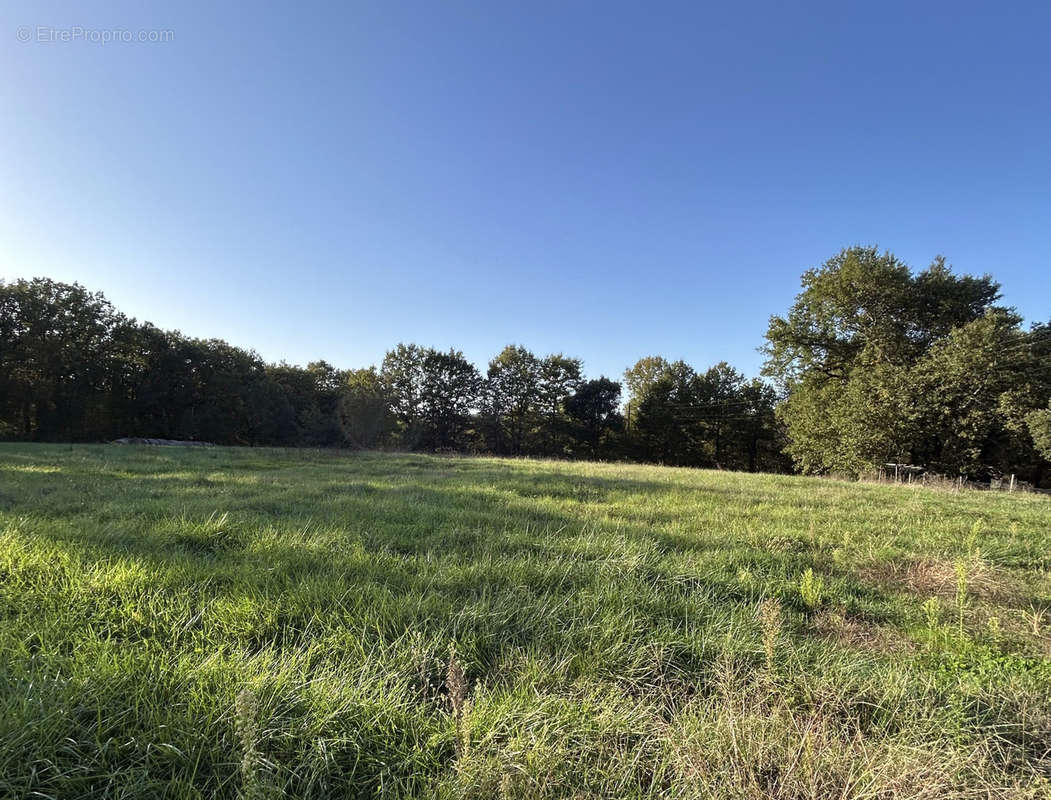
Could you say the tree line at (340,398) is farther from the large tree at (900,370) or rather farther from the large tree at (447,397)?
the large tree at (900,370)

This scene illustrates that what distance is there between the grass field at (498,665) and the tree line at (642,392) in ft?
78.4

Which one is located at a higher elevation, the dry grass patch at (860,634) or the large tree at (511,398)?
the large tree at (511,398)

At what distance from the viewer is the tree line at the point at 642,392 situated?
21.5 meters

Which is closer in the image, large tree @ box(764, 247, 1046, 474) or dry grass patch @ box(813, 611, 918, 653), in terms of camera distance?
dry grass patch @ box(813, 611, 918, 653)

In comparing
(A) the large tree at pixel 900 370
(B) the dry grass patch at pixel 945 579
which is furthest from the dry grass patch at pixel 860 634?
(A) the large tree at pixel 900 370

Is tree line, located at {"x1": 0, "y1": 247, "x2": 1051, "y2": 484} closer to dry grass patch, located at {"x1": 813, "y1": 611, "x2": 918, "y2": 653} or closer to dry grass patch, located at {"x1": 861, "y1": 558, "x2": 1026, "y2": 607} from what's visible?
dry grass patch, located at {"x1": 861, "y1": 558, "x2": 1026, "y2": 607}

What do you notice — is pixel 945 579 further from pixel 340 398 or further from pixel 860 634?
pixel 340 398

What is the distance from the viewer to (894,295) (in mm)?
24234

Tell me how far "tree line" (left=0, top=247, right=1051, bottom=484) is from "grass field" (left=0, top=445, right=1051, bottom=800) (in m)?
23.9

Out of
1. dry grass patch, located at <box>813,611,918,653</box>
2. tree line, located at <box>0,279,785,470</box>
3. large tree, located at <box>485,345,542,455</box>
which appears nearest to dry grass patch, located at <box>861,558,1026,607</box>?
dry grass patch, located at <box>813,611,918,653</box>

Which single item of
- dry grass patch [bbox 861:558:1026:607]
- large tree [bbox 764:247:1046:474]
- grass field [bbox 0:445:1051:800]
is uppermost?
large tree [bbox 764:247:1046:474]

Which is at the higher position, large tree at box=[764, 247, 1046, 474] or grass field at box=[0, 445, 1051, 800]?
large tree at box=[764, 247, 1046, 474]

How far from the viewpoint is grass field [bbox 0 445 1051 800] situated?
1.42 meters

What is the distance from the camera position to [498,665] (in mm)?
2086
